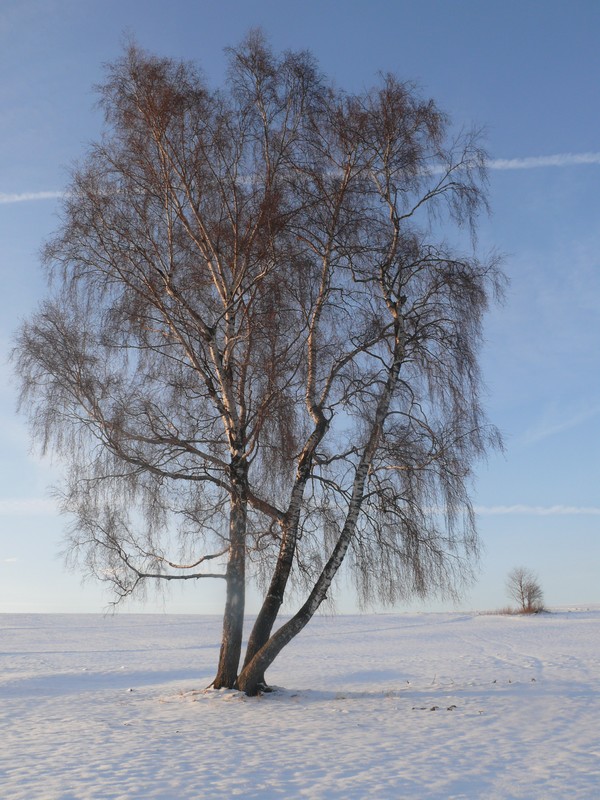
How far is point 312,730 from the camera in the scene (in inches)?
411

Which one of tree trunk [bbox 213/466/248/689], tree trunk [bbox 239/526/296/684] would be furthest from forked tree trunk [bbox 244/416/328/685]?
tree trunk [bbox 213/466/248/689]

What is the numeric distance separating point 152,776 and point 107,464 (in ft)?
20.4

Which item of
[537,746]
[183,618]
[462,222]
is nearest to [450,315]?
[462,222]

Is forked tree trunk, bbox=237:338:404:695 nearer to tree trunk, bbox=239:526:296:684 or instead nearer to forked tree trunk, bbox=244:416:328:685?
forked tree trunk, bbox=244:416:328:685

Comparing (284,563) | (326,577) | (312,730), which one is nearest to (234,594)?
(284,563)

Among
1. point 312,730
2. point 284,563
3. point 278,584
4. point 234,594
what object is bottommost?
point 312,730

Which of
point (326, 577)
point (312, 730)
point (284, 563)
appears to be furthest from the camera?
point (284, 563)

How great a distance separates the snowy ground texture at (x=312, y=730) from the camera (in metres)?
7.70

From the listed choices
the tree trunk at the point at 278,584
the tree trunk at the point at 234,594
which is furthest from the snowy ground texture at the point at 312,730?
the tree trunk at the point at 278,584

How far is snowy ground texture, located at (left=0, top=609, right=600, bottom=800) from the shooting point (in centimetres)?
770

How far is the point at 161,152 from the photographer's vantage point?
14234 millimetres

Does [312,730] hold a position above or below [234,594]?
below

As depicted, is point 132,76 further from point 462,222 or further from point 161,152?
point 462,222

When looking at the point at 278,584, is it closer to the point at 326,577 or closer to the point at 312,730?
the point at 326,577
